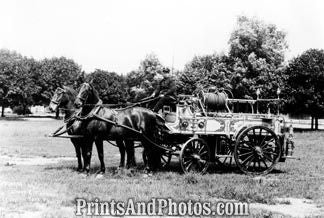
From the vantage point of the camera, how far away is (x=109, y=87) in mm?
64188

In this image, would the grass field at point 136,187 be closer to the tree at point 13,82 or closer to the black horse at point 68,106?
the black horse at point 68,106

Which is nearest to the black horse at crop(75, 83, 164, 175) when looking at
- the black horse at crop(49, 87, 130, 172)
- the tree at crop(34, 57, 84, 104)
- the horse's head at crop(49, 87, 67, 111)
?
the black horse at crop(49, 87, 130, 172)

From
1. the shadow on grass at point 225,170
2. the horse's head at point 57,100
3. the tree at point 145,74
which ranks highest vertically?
the tree at point 145,74

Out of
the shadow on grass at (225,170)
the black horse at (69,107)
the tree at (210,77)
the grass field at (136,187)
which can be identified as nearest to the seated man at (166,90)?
the grass field at (136,187)

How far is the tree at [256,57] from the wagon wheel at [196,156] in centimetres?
2952

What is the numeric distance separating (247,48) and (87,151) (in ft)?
115

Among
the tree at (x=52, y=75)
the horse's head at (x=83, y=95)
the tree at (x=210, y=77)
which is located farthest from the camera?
the tree at (x=52, y=75)

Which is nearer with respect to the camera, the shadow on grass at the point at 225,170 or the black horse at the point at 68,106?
the black horse at the point at 68,106

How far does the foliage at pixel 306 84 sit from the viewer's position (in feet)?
139

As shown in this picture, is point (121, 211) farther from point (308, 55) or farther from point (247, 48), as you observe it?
point (308, 55)

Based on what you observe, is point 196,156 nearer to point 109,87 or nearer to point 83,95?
point 83,95

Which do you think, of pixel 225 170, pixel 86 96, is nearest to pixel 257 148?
pixel 225 170

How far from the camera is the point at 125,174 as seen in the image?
12.2 meters

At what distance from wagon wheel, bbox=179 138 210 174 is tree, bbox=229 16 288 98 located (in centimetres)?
2952
